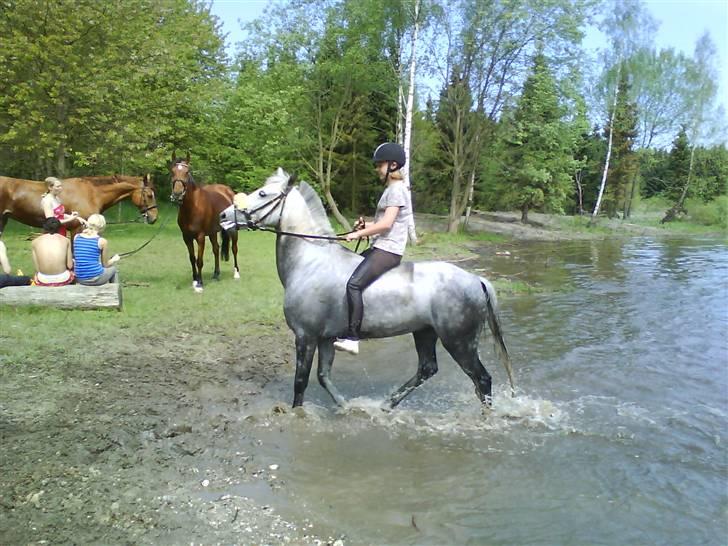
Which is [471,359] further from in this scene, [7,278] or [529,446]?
[7,278]

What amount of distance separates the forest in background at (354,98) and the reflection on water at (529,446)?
18.2 metres

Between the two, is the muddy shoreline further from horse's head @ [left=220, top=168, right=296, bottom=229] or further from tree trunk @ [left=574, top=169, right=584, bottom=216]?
tree trunk @ [left=574, top=169, right=584, bottom=216]

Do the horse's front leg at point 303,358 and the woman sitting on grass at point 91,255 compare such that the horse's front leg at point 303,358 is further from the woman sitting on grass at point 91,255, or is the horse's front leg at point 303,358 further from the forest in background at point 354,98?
the forest in background at point 354,98

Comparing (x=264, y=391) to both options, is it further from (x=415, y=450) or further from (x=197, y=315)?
(x=197, y=315)

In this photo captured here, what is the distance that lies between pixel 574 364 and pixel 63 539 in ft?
23.7

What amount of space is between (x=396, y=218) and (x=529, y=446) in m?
2.77

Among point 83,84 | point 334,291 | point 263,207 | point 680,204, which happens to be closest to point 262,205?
point 263,207

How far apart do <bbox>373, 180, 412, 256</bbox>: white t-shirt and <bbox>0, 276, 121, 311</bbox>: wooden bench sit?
612 centimetres

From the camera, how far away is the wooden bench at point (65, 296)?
9551mm

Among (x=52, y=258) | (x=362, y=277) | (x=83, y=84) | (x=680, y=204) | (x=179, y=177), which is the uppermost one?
(x=83, y=84)

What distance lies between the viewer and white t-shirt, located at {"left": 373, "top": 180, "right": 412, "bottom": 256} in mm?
5883

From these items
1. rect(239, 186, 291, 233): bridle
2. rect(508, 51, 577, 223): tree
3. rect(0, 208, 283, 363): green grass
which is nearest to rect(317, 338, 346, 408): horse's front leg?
rect(239, 186, 291, 233): bridle

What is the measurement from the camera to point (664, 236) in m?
36.0

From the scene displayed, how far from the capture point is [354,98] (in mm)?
32375
